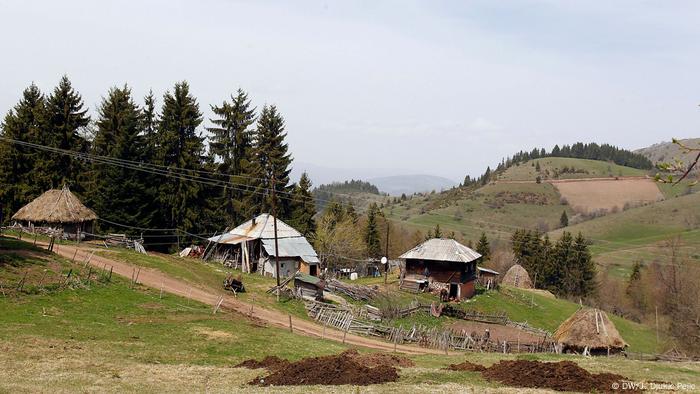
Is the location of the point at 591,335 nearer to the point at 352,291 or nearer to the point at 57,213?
the point at 352,291

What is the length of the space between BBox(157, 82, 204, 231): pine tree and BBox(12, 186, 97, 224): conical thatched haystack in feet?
32.8

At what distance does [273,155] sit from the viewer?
7644 centimetres

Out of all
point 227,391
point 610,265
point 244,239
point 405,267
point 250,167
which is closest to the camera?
point 227,391

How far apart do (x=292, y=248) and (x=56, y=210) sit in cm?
2419

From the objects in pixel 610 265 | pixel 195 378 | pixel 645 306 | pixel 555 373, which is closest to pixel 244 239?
pixel 195 378

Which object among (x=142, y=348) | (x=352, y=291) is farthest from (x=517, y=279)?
(x=142, y=348)

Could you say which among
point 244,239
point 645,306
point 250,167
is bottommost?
point 645,306

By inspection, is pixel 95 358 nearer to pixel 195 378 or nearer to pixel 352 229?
pixel 195 378

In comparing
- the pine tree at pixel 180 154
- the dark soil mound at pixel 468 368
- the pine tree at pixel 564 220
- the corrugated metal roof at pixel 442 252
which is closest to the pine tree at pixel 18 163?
the pine tree at pixel 180 154

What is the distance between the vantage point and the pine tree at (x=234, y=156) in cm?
7256

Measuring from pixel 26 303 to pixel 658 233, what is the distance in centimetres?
16393

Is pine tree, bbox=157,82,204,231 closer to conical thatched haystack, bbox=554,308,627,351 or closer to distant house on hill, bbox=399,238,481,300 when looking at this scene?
distant house on hill, bbox=399,238,481,300

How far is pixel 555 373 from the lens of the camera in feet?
64.9

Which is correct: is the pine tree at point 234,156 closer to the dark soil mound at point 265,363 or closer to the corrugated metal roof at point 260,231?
the corrugated metal roof at point 260,231
